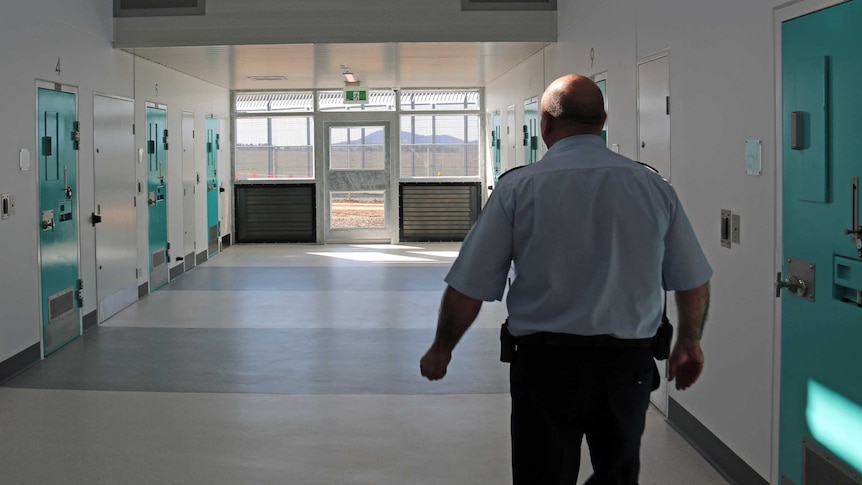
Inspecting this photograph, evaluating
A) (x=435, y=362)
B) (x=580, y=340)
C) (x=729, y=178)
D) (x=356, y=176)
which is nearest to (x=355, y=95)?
(x=356, y=176)

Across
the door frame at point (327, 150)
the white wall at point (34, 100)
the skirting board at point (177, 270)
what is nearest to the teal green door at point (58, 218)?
the white wall at point (34, 100)

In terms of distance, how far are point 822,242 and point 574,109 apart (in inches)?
46.5

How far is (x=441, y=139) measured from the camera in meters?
14.5

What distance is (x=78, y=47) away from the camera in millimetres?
7234

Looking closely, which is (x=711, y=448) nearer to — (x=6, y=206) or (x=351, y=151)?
(x=6, y=206)

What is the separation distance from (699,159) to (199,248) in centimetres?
865

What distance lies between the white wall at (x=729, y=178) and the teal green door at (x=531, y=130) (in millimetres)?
3385

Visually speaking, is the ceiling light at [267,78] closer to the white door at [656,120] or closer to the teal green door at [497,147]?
the teal green door at [497,147]

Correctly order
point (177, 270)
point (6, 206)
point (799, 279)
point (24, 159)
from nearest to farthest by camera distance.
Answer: point (799, 279) → point (6, 206) → point (24, 159) → point (177, 270)

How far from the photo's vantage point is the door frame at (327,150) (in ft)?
47.0

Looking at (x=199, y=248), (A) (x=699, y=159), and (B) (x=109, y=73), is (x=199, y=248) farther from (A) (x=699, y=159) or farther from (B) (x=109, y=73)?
(A) (x=699, y=159)

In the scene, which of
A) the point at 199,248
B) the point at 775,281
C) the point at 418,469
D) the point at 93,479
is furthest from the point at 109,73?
the point at 775,281

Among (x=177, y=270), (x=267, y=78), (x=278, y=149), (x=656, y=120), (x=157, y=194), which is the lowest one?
(x=177, y=270)

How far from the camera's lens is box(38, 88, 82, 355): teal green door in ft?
21.5
